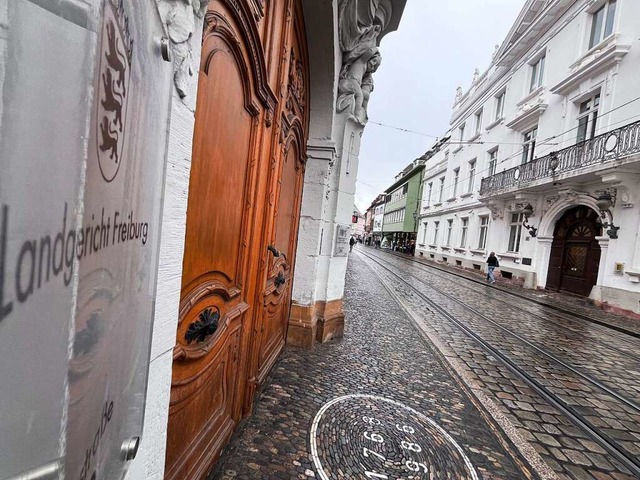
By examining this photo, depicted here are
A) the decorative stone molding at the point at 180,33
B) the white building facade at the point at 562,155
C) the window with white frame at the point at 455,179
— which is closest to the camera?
the decorative stone molding at the point at 180,33

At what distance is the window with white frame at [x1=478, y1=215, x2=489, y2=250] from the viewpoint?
19.2 m

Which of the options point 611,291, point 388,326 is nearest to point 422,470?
point 388,326

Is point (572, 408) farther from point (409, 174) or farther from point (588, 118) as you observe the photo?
point (409, 174)

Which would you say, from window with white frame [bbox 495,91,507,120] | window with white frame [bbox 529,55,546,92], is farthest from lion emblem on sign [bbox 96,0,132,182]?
window with white frame [bbox 495,91,507,120]

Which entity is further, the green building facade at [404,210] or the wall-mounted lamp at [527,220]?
the green building facade at [404,210]

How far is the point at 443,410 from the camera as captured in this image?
135 inches

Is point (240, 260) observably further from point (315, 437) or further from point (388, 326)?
point (388, 326)

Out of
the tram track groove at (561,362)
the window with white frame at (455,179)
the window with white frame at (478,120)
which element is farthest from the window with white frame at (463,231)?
the tram track groove at (561,362)

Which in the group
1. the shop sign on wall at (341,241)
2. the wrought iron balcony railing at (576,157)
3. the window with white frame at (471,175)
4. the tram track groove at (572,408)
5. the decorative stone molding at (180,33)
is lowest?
the tram track groove at (572,408)

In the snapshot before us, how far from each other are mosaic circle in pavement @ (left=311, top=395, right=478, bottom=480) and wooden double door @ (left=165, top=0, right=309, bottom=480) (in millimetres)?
789

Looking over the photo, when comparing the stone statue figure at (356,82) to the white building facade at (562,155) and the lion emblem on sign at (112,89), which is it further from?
the white building facade at (562,155)

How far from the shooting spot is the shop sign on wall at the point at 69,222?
37 centimetres

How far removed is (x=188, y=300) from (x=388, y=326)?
5.22 meters

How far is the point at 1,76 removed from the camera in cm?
33
